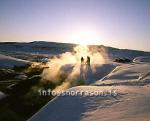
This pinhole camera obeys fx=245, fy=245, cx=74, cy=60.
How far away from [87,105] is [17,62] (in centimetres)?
3133

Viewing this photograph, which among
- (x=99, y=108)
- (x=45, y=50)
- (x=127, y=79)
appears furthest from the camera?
(x=45, y=50)

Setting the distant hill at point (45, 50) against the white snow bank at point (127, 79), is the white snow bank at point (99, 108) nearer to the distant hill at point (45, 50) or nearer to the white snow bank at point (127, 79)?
the white snow bank at point (127, 79)

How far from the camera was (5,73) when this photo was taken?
25547mm

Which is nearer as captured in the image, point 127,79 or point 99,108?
point 99,108

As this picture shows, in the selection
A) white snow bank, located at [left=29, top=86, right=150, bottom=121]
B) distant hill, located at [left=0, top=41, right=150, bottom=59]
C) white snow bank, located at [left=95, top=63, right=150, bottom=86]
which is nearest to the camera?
white snow bank, located at [left=29, top=86, right=150, bottom=121]

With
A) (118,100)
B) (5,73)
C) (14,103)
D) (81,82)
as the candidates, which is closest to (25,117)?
(14,103)

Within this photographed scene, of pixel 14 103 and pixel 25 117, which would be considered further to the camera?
pixel 14 103

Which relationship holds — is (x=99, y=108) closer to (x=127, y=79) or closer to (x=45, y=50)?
(x=127, y=79)

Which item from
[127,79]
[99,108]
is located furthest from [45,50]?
[99,108]

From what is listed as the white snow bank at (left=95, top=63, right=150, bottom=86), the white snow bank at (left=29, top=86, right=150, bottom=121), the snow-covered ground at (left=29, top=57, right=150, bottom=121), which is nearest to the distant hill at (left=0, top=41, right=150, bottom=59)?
the white snow bank at (left=95, top=63, right=150, bottom=86)

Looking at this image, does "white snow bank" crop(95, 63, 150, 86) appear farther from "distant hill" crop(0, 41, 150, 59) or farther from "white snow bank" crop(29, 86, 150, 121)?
"distant hill" crop(0, 41, 150, 59)

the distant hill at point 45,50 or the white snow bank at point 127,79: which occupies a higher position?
the distant hill at point 45,50

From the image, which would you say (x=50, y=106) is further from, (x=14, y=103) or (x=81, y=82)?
(x=81, y=82)

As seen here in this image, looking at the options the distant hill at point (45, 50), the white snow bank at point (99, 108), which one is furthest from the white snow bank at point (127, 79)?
the distant hill at point (45, 50)
